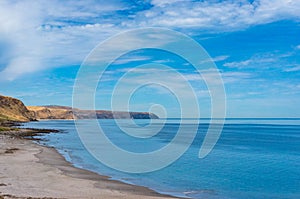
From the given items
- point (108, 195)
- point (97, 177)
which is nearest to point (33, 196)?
point (108, 195)

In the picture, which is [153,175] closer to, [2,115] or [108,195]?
[108,195]

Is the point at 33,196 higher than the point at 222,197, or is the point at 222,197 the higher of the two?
the point at 222,197

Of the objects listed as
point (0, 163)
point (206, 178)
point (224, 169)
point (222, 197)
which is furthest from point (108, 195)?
point (224, 169)

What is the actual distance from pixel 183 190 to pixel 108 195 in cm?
827

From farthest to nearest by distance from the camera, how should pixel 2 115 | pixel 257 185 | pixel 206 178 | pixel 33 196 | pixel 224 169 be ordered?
pixel 2 115
pixel 224 169
pixel 206 178
pixel 257 185
pixel 33 196

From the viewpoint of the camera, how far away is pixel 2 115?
650ft

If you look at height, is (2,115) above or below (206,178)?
above

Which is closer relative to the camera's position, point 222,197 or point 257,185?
point 222,197

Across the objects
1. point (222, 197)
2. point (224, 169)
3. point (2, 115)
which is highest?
point (2, 115)

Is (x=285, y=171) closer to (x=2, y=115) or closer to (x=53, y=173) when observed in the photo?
(x=53, y=173)

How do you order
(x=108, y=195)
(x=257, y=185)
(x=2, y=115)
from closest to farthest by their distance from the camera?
1. (x=108, y=195)
2. (x=257, y=185)
3. (x=2, y=115)

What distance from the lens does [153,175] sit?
40.9m

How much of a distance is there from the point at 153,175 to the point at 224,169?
11.0 meters

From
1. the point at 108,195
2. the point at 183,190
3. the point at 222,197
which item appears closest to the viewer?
the point at 108,195
